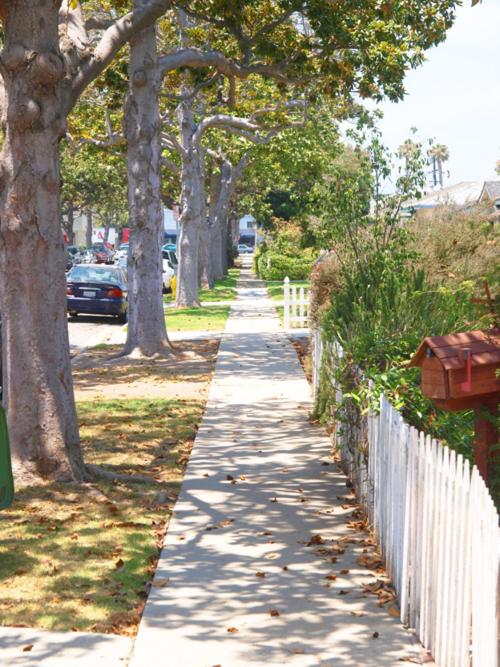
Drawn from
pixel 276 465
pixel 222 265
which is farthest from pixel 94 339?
pixel 222 265

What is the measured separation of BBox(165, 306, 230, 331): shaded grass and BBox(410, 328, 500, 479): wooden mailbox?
68.9 feet

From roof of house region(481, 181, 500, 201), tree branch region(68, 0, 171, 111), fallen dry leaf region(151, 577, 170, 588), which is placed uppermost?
roof of house region(481, 181, 500, 201)

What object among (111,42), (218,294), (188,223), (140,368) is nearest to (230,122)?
(188,223)

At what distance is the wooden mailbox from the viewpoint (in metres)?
6.50

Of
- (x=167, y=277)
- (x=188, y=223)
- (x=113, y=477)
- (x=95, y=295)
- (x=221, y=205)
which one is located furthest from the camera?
(x=221, y=205)

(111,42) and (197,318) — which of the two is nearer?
(111,42)

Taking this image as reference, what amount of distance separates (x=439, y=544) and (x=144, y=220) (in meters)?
16.0

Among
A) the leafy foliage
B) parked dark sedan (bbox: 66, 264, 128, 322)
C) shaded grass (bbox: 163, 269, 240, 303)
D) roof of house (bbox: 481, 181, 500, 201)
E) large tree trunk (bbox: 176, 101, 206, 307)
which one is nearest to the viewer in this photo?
the leafy foliage

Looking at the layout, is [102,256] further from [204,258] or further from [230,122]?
[230,122]

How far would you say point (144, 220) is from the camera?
2125 centimetres

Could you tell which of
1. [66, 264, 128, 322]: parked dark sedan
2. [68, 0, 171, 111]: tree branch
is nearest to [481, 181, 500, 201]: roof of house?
[66, 264, 128, 322]: parked dark sedan

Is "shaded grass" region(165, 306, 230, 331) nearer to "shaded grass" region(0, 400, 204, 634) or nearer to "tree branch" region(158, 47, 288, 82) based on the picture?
"tree branch" region(158, 47, 288, 82)

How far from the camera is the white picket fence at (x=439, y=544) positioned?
4926mm

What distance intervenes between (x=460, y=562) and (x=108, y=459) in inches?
262
